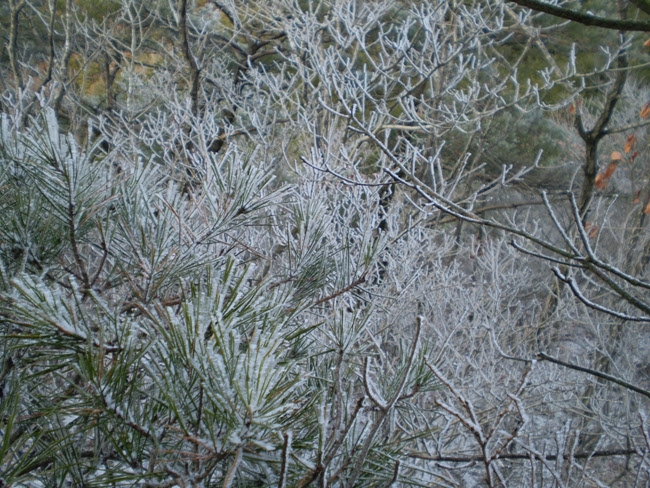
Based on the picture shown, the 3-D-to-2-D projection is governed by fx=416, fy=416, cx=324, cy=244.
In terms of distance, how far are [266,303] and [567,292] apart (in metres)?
4.70

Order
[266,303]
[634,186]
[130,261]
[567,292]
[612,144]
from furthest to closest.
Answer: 1. [612,144]
2. [634,186]
3. [567,292]
4. [130,261]
5. [266,303]

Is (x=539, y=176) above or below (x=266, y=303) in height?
above

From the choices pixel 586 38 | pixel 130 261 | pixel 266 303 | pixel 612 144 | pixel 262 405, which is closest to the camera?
pixel 262 405

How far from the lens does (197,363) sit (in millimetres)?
603

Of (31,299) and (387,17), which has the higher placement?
(387,17)

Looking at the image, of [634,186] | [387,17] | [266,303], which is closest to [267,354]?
[266,303]

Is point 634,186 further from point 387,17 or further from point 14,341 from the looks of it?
point 14,341

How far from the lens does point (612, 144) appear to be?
7984 mm

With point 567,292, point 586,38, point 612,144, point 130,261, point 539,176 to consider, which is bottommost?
point 567,292

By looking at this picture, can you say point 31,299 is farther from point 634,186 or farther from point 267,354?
point 634,186

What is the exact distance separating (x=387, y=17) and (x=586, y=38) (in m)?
2.96

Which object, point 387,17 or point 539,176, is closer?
point 387,17

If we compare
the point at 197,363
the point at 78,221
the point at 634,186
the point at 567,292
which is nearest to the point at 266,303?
the point at 197,363

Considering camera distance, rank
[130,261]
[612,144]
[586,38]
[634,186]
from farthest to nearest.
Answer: [612,144], [634,186], [586,38], [130,261]
